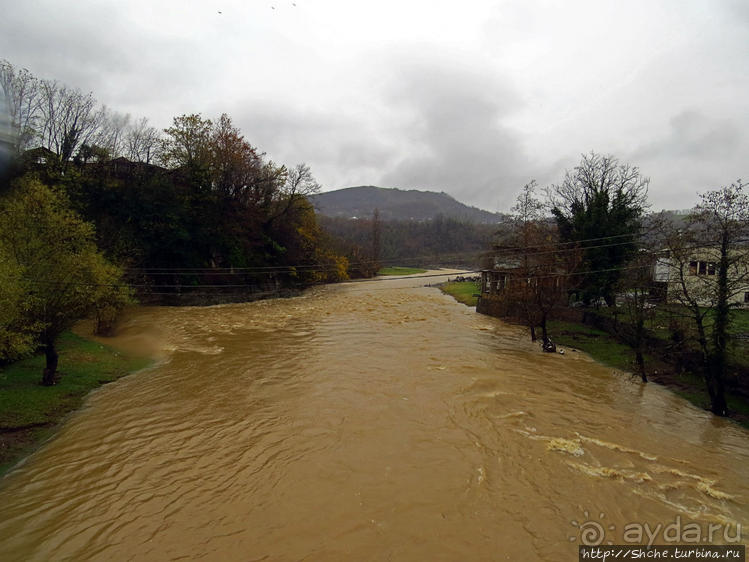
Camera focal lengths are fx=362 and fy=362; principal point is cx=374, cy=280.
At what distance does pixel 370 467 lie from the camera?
314 inches

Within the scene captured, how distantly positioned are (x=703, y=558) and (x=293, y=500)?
6.76m

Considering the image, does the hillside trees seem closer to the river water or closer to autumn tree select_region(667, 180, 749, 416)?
the river water

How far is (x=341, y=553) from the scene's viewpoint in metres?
5.59

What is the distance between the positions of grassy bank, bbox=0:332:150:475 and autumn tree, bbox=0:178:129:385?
668 mm

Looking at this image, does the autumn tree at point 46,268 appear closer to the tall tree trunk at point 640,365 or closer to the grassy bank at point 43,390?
the grassy bank at point 43,390

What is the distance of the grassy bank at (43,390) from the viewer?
8570 mm

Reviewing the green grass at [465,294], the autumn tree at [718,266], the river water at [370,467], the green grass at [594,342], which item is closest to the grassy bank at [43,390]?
the river water at [370,467]

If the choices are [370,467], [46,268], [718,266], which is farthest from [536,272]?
[46,268]

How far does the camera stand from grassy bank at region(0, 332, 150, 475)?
8570mm

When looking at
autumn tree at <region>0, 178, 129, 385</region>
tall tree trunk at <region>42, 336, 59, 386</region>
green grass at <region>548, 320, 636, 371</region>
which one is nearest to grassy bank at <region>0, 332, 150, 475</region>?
tall tree trunk at <region>42, 336, 59, 386</region>

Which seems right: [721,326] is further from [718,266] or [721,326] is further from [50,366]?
[50,366]

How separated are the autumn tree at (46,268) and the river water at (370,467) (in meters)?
2.65

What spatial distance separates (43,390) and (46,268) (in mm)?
3645

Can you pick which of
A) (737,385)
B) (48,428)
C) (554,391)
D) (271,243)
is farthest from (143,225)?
(737,385)
